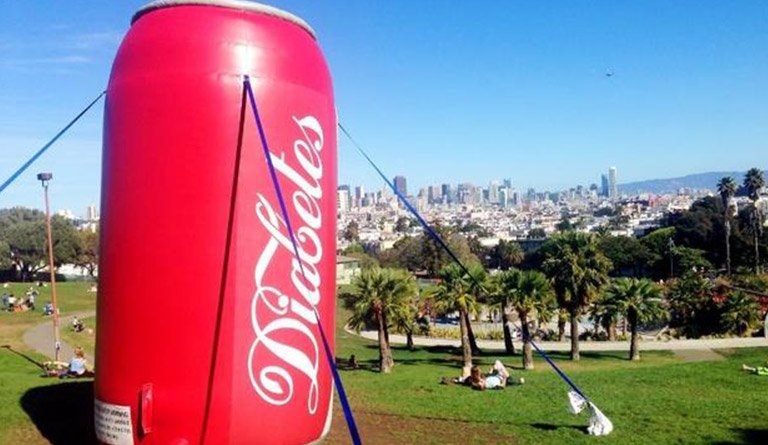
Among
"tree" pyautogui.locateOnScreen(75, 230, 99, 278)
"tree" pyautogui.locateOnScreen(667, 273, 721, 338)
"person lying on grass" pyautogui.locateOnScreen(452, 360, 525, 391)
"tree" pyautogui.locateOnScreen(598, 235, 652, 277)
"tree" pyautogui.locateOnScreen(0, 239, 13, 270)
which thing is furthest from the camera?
"tree" pyautogui.locateOnScreen(598, 235, 652, 277)

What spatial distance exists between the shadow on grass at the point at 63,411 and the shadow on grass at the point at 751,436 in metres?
11.4

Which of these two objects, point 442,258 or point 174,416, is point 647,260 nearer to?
point 442,258

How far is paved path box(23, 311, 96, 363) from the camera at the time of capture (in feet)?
89.9

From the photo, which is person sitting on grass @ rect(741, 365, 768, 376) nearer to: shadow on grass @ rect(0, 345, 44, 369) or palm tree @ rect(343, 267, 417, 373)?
palm tree @ rect(343, 267, 417, 373)

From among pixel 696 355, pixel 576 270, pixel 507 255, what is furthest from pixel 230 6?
pixel 507 255

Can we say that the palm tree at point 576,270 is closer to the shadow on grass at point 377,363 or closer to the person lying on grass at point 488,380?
the shadow on grass at point 377,363

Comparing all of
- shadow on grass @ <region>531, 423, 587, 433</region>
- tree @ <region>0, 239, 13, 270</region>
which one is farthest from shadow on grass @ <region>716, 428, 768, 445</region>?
tree @ <region>0, 239, 13, 270</region>

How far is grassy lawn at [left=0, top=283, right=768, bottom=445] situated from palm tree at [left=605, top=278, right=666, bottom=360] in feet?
31.7

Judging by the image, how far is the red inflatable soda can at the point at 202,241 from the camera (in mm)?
8305

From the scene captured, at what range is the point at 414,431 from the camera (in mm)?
13086

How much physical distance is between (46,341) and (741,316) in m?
36.4

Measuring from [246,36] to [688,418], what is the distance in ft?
37.5

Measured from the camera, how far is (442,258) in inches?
3204

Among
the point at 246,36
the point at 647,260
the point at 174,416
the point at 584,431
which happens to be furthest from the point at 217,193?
the point at 647,260
